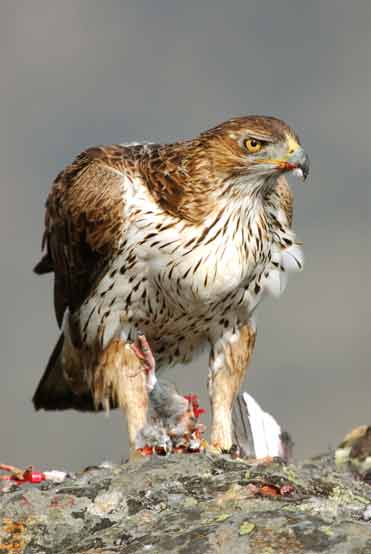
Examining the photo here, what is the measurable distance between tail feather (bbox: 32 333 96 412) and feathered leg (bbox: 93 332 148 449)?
4.90ft

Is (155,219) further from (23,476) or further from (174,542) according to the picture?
(174,542)

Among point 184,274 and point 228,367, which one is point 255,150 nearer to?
point 184,274

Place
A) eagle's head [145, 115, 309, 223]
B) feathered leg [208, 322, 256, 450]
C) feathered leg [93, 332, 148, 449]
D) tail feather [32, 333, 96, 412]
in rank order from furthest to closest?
tail feather [32, 333, 96, 412] → feathered leg [208, 322, 256, 450] → feathered leg [93, 332, 148, 449] → eagle's head [145, 115, 309, 223]

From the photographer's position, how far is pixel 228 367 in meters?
9.52

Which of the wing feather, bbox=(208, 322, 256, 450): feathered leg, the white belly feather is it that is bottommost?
bbox=(208, 322, 256, 450): feathered leg

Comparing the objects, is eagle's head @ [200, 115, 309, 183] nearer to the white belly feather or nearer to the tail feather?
the white belly feather

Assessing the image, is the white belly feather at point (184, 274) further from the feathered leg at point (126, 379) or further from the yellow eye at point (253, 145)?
the yellow eye at point (253, 145)

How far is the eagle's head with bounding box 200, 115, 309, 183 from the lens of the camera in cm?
866

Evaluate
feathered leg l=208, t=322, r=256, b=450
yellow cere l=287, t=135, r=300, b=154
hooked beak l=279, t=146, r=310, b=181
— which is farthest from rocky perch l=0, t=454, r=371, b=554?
yellow cere l=287, t=135, r=300, b=154

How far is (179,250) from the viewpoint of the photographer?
8.73 m

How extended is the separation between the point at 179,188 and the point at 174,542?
403cm

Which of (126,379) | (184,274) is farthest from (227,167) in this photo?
(126,379)

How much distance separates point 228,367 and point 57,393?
7.32 feet

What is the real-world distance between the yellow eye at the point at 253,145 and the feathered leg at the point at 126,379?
6.29ft
